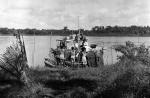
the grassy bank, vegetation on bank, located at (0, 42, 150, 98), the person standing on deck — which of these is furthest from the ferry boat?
the grassy bank

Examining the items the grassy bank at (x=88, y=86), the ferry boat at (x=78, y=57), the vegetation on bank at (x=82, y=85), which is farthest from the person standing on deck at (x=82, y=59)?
the grassy bank at (x=88, y=86)

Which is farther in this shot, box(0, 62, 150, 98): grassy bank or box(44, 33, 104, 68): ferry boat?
box(44, 33, 104, 68): ferry boat

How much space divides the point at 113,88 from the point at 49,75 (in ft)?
12.2

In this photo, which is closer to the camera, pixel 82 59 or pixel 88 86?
pixel 88 86

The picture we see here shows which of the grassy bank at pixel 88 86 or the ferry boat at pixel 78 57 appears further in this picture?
the ferry boat at pixel 78 57

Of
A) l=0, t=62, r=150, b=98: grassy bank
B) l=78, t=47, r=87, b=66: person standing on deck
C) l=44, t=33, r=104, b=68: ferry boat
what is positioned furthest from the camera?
l=44, t=33, r=104, b=68: ferry boat

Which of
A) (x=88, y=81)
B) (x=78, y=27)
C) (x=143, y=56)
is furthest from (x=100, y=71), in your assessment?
(x=78, y=27)

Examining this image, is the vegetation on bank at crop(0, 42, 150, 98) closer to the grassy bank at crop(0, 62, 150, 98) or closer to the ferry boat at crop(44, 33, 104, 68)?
the grassy bank at crop(0, 62, 150, 98)

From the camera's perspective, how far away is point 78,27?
77.5 feet

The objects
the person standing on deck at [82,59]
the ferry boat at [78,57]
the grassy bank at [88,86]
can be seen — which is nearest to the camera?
the grassy bank at [88,86]

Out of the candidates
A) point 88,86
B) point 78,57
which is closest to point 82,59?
point 78,57

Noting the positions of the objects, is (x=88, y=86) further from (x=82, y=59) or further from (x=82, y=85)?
(x=82, y=59)

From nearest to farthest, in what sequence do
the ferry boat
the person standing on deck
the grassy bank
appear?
1. the grassy bank
2. the person standing on deck
3. the ferry boat

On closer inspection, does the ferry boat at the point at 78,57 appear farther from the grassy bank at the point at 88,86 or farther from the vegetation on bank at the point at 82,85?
the grassy bank at the point at 88,86
